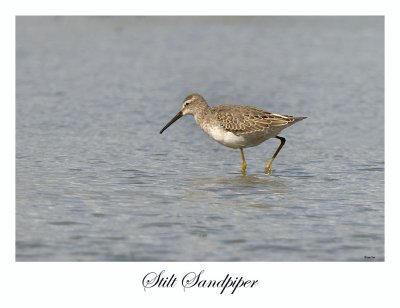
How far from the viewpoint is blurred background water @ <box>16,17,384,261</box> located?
366 inches

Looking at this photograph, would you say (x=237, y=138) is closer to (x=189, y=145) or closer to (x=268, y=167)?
(x=268, y=167)

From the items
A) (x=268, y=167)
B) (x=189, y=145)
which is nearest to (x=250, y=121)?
(x=268, y=167)

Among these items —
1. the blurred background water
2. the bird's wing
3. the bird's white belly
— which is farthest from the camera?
the bird's white belly

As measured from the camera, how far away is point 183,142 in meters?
15.0

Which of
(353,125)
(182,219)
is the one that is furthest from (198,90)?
(182,219)

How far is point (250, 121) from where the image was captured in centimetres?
1298

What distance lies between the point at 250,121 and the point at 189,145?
6.89 ft

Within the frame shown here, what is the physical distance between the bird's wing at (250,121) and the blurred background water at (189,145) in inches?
27.4

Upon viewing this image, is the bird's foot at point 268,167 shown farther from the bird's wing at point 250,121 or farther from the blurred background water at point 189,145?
the bird's wing at point 250,121

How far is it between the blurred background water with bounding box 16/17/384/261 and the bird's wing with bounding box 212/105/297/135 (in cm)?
70

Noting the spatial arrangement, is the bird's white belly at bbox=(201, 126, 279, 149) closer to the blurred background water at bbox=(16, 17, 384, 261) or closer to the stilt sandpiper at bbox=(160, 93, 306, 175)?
the stilt sandpiper at bbox=(160, 93, 306, 175)

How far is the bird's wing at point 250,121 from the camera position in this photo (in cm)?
1291

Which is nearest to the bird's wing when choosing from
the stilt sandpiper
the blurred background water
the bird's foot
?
the stilt sandpiper

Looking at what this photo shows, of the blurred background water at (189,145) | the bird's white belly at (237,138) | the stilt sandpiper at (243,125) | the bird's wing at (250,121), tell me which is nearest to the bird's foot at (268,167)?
the stilt sandpiper at (243,125)
